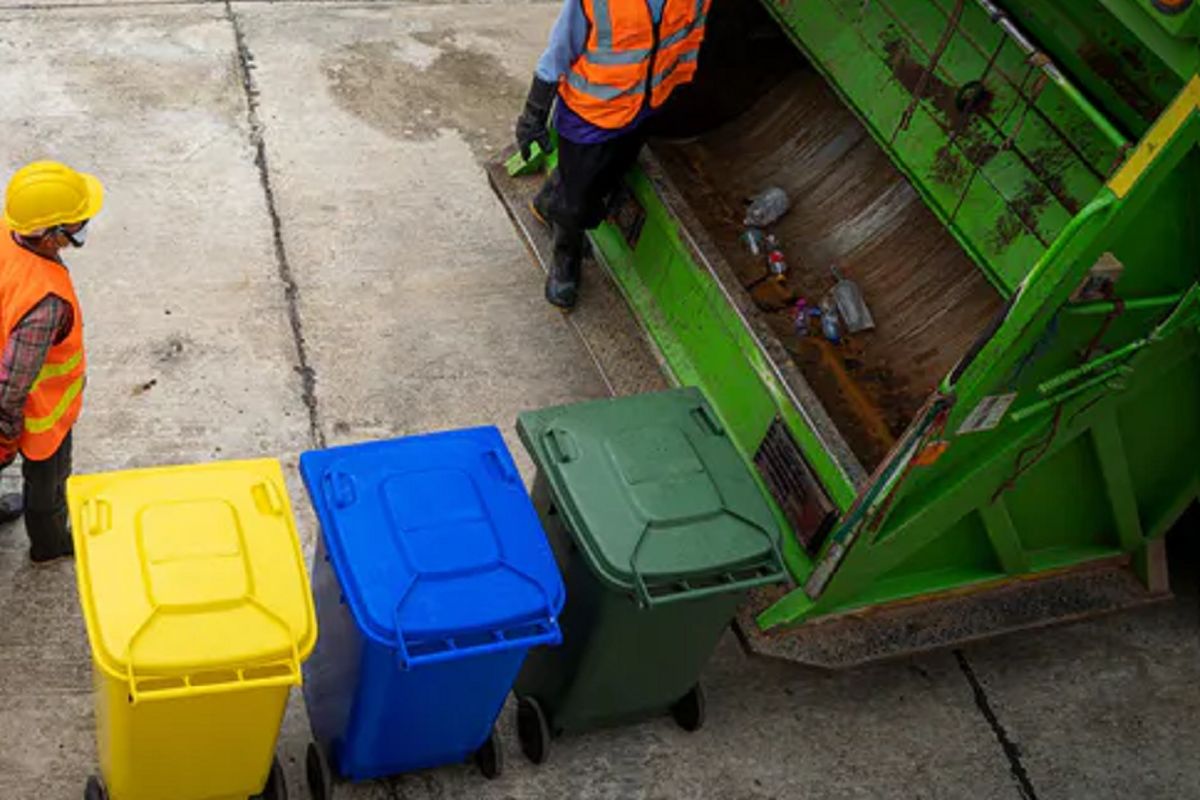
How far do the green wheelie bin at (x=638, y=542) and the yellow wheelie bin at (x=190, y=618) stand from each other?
70 cm

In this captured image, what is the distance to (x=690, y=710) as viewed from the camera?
4.19m

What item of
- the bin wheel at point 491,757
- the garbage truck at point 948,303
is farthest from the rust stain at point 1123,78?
the bin wheel at point 491,757

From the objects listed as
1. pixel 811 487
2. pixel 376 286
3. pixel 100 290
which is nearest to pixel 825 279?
pixel 811 487

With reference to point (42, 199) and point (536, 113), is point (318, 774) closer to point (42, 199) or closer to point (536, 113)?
point (42, 199)

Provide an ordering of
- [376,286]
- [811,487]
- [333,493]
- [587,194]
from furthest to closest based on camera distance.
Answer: [376,286] < [587,194] < [811,487] < [333,493]

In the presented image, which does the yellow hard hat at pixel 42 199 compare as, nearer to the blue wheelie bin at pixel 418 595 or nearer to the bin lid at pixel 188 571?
the bin lid at pixel 188 571

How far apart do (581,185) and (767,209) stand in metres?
0.78

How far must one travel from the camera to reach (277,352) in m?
5.18

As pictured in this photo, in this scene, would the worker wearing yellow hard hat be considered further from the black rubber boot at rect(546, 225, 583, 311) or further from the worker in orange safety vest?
the black rubber boot at rect(546, 225, 583, 311)

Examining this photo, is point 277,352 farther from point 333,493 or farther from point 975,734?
point 975,734

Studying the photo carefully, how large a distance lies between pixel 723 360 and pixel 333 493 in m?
1.60

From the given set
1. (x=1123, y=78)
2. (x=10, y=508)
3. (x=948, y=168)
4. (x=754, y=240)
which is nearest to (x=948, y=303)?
(x=948, y=168)

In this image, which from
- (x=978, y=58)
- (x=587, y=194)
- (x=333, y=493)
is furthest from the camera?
(x=587, y=194)

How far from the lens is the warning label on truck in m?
3.71
